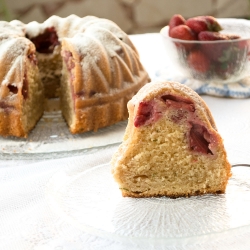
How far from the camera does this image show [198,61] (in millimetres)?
2137

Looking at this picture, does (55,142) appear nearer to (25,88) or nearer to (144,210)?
(25,88)

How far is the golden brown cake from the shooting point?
1.77m

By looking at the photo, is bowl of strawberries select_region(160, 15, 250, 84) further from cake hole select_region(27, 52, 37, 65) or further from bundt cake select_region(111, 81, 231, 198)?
bundt cake select_region(111, 81, 231, 198)

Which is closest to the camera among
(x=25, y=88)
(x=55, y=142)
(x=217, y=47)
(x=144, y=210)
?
(x=144, y=210)

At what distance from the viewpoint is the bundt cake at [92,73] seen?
1799 millimetres

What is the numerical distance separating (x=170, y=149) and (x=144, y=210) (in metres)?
0.19

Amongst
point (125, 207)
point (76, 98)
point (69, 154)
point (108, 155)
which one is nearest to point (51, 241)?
point (125, 207)

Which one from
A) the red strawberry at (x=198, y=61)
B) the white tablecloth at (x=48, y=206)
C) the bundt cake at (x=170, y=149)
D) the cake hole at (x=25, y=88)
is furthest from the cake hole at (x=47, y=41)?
the bundt cake at (x=170, y=149)

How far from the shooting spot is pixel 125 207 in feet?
3.89

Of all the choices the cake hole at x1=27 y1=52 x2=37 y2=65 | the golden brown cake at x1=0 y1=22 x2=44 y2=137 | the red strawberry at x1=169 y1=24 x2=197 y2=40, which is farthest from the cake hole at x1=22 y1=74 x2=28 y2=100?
the red strawberry at x1=169 y1=24 x2=197 y2=40

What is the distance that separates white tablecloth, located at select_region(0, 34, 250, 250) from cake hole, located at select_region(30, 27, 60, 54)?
29.1 inches

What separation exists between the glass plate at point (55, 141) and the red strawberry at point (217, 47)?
0.53m

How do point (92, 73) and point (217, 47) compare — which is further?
point (217, 47)

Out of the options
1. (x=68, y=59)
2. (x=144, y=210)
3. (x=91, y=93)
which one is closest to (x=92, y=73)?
(x=91, y=93)
